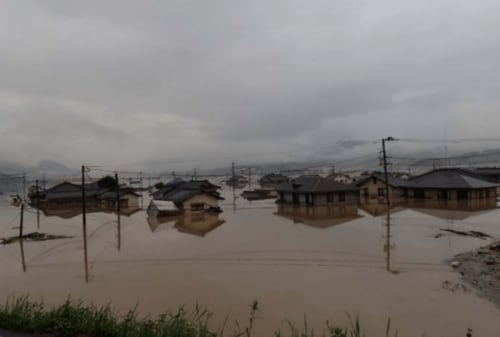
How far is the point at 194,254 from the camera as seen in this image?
12.2 meters

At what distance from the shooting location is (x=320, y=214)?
71.9 ft

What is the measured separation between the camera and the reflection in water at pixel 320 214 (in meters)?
18.9

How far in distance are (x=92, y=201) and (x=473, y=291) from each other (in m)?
31.3

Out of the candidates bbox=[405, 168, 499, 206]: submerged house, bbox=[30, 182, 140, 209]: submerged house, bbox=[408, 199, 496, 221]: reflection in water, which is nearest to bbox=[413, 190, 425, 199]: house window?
bbox=[405, 168, 499, 206]: submerged house

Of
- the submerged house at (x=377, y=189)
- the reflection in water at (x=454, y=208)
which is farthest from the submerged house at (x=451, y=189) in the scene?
the submerged house at (x=377, y=189)

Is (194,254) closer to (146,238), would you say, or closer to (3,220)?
(146,238)

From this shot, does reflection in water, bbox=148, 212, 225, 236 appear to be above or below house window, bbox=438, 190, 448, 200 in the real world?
below

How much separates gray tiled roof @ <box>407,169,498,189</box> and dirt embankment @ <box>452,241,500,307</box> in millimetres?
14622

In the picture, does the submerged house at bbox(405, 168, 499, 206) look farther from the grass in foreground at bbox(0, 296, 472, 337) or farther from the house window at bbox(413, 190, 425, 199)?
the grass in foreground at bbox(0, 296, 472, 337)

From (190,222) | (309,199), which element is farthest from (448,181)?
(190,222)

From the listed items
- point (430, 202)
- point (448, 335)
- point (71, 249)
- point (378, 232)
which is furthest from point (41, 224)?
point (430, 202)

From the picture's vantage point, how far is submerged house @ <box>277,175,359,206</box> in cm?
2542

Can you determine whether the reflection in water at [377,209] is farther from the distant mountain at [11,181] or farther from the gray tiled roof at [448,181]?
the distant mountain at [11,181]

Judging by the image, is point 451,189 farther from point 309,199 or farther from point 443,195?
point 309,199
